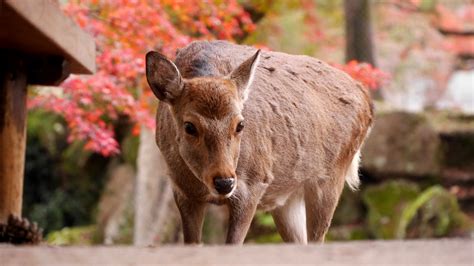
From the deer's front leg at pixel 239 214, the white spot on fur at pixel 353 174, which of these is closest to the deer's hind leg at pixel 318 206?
the white spot on fur at pixel 353 174

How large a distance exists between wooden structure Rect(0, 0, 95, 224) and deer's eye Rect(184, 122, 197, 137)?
102 centimetres

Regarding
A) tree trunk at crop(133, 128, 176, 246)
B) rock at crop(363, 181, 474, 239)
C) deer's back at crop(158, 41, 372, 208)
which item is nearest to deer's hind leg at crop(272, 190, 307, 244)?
deer's back at crop(158, 41, 372, 208)

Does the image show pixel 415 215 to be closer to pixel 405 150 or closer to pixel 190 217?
pixel 405 150

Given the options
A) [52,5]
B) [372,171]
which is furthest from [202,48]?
[372,171]

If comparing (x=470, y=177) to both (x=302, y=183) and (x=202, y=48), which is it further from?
(x=202, y=48)

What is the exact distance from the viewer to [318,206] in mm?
6211

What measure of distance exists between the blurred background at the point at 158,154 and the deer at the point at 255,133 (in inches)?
82.5

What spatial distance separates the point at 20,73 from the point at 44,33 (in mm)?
1351

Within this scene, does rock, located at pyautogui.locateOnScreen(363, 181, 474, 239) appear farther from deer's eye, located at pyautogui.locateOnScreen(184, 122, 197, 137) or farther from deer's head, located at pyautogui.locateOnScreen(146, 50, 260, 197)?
deer's eye, located at pyautogui.locateOnScreen(184, 122, 197, 137)

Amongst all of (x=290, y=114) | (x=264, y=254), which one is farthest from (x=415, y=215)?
(x=264, y=254)

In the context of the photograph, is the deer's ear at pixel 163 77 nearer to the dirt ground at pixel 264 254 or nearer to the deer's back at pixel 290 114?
the deer's back at pixel 290 114

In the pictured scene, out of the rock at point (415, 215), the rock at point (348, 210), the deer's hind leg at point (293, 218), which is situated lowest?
the rock at point (348, 210)

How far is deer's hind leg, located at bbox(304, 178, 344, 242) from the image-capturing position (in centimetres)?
621

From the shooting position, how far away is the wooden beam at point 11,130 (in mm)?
5598
